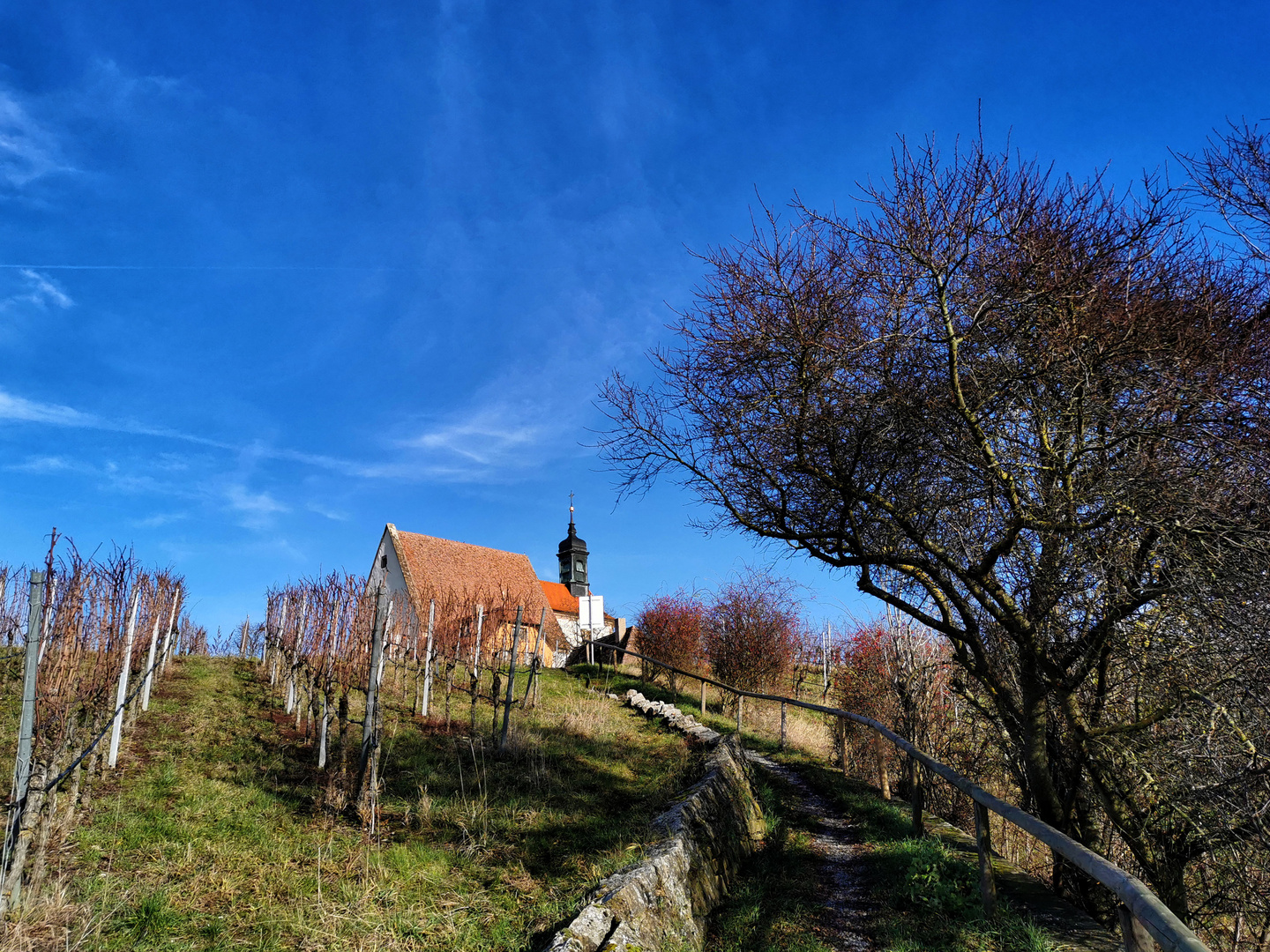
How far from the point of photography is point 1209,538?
5930 mm

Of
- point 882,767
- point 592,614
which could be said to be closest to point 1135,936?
point 882,767

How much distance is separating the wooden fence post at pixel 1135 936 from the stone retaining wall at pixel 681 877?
2.84 m

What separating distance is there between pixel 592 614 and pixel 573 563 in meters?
14.0

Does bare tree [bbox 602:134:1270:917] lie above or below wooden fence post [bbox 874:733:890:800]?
above

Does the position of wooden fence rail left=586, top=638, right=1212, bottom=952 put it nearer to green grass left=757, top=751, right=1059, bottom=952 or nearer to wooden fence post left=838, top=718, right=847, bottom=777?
green grass left=757, top=751, right=1059, bottom=952

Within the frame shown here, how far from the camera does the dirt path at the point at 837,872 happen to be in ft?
19.5

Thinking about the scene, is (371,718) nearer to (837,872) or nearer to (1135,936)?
(837,872)

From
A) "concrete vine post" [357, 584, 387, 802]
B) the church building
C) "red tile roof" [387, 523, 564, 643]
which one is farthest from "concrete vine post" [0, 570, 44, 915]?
"red tile roof" [387, 523, 564, 643]

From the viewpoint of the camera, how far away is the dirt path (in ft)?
19.5

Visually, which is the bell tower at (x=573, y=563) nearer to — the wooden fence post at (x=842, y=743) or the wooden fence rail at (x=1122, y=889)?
the wooden fence post at (x=842, y=743)

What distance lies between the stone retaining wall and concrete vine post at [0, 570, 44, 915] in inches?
153

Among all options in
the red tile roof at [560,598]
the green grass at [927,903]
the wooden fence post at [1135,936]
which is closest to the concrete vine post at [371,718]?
the green grass at [927,903]

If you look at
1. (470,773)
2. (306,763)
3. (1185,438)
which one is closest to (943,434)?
(1185,438)

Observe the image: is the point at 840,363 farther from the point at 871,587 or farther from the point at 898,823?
the point at 898,823
